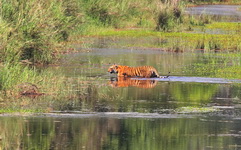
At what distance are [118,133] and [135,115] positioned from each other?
1855mm

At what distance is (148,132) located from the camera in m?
12.3

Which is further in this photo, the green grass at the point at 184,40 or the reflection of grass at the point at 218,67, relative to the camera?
the green grass at the point at 184,40

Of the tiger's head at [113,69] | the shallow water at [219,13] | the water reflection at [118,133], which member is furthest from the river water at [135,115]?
the shallow water at [219,13]

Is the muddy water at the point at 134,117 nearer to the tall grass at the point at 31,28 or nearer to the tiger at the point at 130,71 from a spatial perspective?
the tiger at the point at 130,71

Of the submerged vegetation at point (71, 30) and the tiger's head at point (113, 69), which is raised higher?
the submerged vegetation at point (71, 30)

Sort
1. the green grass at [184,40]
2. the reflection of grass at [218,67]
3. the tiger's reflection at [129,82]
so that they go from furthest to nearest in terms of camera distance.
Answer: the green grass at [184,40] → the reflection of grass at [218,67] → the tiger's reflection at [129,82]

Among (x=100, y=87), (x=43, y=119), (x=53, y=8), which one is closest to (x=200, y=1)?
(x=53, y=8)

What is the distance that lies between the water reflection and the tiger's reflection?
4.71 meters

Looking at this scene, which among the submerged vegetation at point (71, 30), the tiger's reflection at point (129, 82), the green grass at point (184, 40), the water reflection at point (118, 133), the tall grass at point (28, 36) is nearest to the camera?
the water reflection at point (118, 133)

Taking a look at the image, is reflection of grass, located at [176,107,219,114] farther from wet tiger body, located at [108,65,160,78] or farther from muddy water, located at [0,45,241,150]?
wet tiger body, located at [108,65,160,78]

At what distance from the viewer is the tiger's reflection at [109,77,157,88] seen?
18.4 meters

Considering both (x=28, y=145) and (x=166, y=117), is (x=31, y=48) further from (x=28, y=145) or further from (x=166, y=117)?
(x=28, y=145)

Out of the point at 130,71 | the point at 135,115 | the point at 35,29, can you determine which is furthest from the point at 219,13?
the point at 135,115

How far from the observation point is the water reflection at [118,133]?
11.2m
